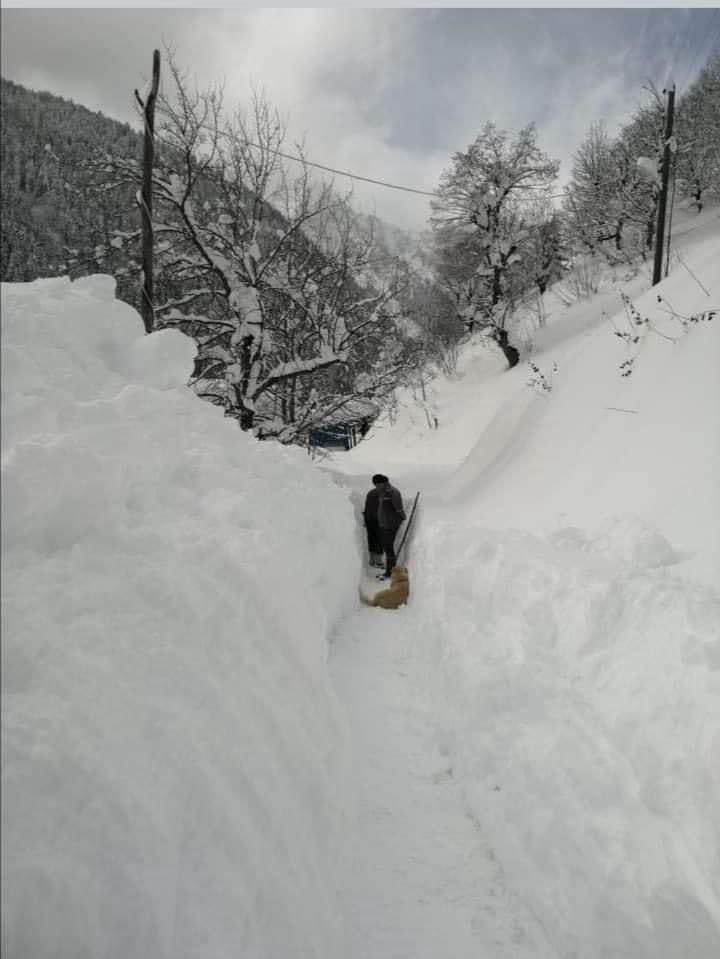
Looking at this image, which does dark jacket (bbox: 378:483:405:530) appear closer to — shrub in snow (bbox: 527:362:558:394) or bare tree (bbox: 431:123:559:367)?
shrub in snow (bbox: 527:362:558:394)

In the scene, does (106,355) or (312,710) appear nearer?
(312,710)

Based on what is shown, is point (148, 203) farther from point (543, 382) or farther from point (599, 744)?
point (599, 744)

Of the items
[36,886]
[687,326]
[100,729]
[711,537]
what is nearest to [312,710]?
[100,729]

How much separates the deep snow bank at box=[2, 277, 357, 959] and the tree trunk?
1701cm

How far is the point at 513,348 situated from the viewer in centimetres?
1842

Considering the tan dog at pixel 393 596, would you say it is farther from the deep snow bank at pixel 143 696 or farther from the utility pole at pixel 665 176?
the utility pole at pixel 665 176

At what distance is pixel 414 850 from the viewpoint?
2.57 m

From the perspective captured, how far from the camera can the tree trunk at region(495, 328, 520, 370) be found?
18109mm

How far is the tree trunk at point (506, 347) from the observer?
18.1 m

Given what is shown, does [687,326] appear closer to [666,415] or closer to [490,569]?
[666,415]

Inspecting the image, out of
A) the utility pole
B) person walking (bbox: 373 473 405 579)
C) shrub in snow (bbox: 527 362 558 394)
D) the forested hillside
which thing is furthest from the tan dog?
the utility pole

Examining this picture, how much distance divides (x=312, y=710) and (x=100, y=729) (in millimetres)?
1118

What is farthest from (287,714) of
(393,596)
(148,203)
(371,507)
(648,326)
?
(148,203)

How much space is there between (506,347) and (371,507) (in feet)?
42.1
